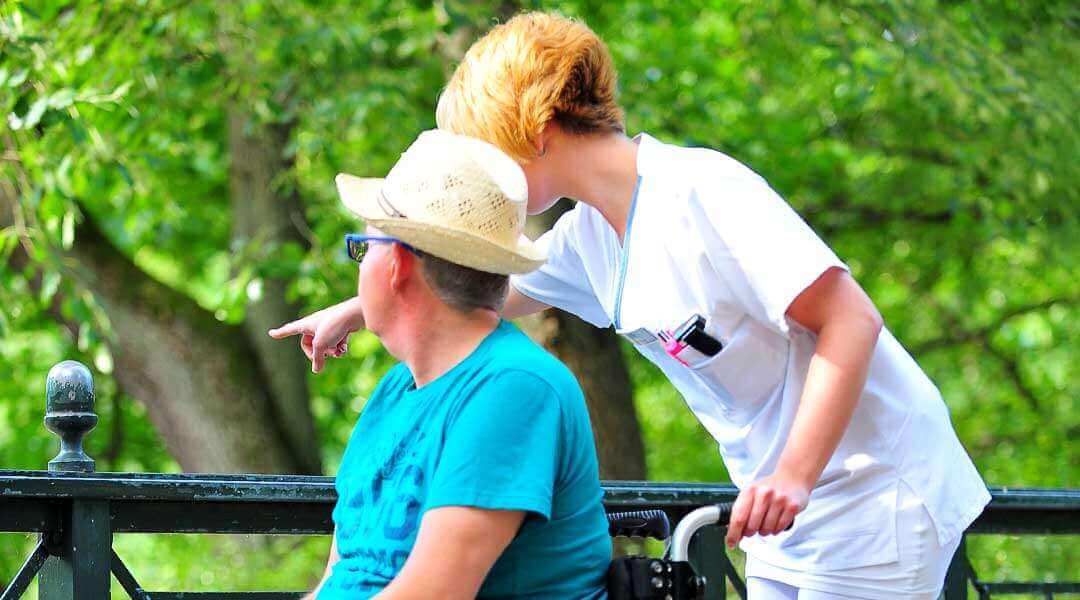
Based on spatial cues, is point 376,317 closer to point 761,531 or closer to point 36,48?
point 761,531

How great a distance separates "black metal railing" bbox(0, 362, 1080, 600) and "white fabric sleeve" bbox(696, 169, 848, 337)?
1.02 metres

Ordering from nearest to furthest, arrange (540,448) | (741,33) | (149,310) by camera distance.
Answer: (540,448), (149,310), (741,33)

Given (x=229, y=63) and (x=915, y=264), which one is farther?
(x=915, y=264)

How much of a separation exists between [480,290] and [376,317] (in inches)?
5.9

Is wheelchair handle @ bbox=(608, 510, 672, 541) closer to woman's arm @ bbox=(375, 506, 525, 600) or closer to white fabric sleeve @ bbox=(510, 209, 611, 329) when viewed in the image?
woman's arm @ bbox=(375, 506, 525, 600)

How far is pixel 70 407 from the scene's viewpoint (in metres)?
2.75

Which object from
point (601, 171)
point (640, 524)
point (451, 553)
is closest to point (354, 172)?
point (601, 171)

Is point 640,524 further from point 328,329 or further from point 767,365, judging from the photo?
point 328,329

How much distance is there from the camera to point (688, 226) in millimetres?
2092

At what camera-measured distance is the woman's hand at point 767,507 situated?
1902 millimetres

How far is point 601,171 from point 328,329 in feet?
1.90

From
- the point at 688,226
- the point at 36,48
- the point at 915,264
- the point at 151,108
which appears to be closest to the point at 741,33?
the point at 915,264

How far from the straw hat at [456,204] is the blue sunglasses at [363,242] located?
0.02 meters

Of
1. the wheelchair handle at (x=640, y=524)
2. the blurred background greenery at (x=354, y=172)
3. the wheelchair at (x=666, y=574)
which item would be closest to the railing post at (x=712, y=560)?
the wheelchair handle at (x=640, y=524)
